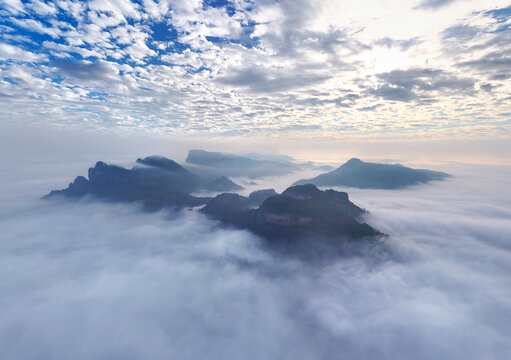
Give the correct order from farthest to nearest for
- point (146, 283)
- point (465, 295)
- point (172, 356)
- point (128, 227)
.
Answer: point (128, 227) < point (146, 283) < point (465, 295) < point (172, 356)

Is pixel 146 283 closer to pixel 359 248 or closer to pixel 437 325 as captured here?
pixel 359 248

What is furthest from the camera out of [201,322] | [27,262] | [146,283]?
[27,262]

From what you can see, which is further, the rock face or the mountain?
the mountain

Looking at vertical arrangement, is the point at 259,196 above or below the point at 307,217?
below

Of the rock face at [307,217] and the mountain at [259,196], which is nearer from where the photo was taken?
the rock face at [307,217]

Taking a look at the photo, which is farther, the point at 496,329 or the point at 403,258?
the point at 403,258

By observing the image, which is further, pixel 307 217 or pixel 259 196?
pixel 259 196

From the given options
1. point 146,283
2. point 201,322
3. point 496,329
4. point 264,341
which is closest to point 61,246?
point 146,283

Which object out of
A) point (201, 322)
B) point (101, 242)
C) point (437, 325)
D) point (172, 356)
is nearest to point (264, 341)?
point (201, 322)

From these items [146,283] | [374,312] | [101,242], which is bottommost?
[101,242]

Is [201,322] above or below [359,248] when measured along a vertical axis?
below
